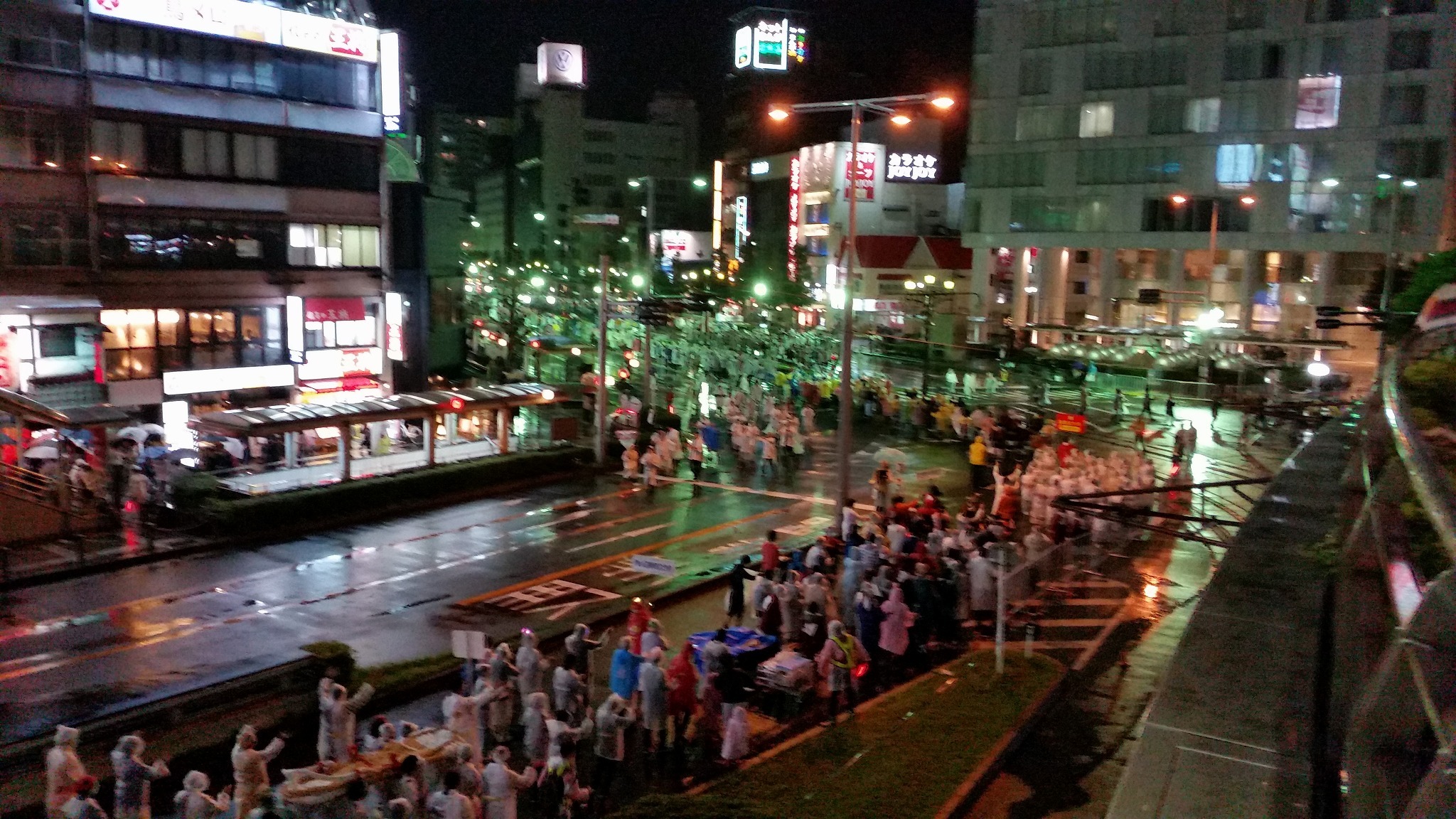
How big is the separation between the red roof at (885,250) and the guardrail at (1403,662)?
61.4 metres

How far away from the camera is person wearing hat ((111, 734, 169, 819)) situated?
9609 mm

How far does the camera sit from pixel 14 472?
795 inches

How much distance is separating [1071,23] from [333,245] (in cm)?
4490

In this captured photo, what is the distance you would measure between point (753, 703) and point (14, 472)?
15524 millimetres

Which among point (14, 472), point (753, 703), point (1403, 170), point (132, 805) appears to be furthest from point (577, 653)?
point (1403, 170)

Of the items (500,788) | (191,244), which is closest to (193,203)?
(191,244)

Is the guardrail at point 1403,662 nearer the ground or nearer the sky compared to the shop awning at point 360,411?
nearer the sky

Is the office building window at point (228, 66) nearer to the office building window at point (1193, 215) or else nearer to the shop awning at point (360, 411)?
the shop awning at point (360, 411)

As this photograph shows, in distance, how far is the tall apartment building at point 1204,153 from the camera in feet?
170

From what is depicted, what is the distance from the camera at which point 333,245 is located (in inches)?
1383

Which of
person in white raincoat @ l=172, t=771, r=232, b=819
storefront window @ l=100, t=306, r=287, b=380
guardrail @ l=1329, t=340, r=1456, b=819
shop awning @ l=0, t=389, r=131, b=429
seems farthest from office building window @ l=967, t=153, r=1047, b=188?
person in white raincoat @ l=172, t=771, r=232, b=819

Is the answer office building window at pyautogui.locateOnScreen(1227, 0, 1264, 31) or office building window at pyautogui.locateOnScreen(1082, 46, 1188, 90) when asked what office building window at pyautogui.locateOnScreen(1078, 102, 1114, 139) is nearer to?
office building window at pyautogui.locateOnScreen(1082, 46, 1188, 90)

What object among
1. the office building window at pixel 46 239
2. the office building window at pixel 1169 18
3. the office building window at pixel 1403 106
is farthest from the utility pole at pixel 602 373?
the office building window at pixel 1403 106

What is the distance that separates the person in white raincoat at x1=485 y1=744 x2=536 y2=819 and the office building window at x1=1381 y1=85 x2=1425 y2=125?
2238 inches
